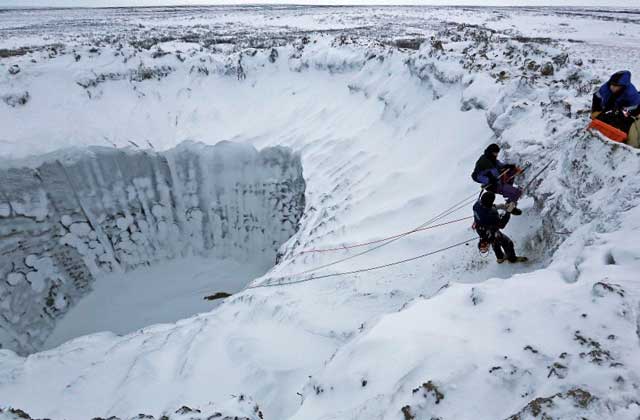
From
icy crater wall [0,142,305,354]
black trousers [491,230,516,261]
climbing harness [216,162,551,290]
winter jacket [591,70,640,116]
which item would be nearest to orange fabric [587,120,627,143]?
winter jacket [591,70,640,116]

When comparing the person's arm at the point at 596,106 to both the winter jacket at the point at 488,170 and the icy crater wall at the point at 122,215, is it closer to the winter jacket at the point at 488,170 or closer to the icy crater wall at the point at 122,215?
the winter jacket at the point at 488,170

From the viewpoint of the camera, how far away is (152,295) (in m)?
12.5

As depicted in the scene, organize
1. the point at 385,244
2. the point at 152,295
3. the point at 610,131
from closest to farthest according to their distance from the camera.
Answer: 1. the point at 610,131
2. the point at 385,244
3. the point at 152,295

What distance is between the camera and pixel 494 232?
5090 millimetres

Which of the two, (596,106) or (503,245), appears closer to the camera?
(503,245)

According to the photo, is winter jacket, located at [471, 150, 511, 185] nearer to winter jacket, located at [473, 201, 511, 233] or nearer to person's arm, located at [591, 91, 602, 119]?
winter jacket, located at [473, 201, 511, 233]

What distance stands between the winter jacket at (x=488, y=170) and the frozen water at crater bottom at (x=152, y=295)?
907 centimetres

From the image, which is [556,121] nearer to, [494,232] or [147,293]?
[494,232]

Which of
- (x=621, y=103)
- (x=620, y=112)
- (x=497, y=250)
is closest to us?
(x=620, y=112)

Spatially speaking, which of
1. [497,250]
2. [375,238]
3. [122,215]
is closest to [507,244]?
[497,250]

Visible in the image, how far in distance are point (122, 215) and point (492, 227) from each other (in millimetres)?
11970

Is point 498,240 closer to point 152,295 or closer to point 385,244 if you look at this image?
point 385,244

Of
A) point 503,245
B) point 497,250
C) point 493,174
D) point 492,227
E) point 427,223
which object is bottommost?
point 427,223

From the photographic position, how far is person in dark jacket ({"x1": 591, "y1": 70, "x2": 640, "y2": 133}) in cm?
495
